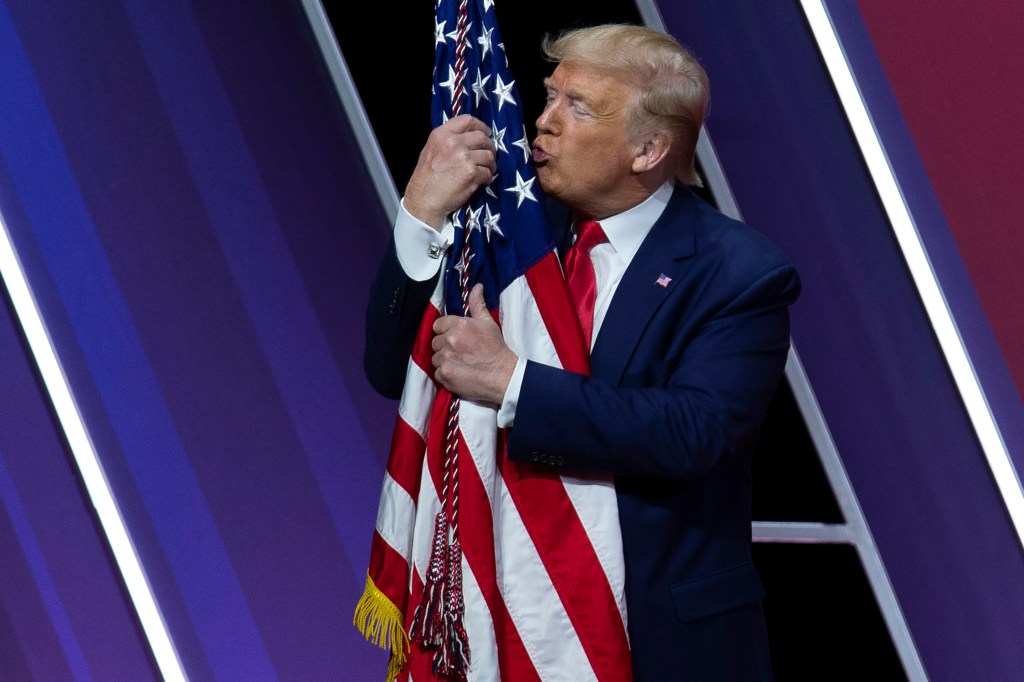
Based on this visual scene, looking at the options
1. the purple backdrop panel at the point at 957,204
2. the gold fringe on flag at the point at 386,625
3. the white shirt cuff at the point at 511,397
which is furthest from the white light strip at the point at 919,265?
the gold fringe on flag at the point at 386,625

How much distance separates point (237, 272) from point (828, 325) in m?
1.35

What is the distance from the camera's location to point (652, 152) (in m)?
1.88

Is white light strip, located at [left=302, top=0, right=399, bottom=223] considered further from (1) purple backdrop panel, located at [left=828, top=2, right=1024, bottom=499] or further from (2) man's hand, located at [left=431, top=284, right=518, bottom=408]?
(2) man's hand, located at [left=431, top=284, right=518, bottom=408]

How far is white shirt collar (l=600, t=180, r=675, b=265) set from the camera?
1873 millimetres

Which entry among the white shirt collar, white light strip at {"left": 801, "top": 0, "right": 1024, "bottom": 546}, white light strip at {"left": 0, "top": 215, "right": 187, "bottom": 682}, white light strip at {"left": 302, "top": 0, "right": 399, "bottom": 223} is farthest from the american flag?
white light strip at {"left": 302, "top": 0, "right": 399, "bottom": 223}

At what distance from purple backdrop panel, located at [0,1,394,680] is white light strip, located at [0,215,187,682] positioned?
0.02 meters

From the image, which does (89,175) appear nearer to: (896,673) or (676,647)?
(676,647)

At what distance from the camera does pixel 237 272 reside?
8.91 feet

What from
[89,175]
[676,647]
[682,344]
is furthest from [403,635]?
[89,175]

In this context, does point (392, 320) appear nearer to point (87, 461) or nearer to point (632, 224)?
point (632, 224)

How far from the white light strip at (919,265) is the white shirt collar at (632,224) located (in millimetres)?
833

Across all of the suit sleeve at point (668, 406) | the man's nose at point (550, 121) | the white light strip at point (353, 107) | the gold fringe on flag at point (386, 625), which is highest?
the white light strip at point (353, 107)

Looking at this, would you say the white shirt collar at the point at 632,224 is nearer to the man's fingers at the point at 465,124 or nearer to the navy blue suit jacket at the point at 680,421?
the navy blue suit jacket at the point at 680,421

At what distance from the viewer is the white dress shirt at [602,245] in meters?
1.80
